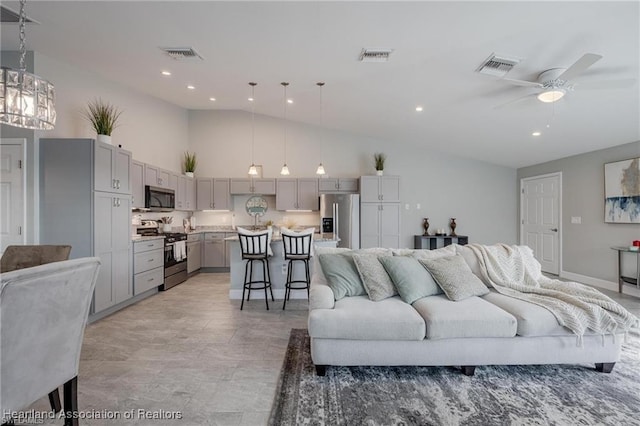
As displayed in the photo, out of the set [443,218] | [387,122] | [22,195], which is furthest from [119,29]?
[443,218]

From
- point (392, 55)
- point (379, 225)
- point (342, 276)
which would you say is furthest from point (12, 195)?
point (379, 225)

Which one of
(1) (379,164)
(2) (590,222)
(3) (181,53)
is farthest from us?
(1) (379,164)

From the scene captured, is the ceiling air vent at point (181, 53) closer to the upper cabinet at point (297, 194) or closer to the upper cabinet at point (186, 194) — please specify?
the upper cabinet at point (186, 194)

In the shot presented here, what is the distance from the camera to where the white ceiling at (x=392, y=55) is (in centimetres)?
266

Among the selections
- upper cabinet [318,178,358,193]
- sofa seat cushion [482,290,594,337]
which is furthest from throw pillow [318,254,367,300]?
upper cabinet [318,178,358,193]

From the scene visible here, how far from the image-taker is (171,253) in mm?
5121

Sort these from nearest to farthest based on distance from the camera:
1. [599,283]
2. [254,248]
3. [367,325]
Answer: [367,325] → [254,248] → [599,283]

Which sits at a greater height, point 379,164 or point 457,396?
point 379,164

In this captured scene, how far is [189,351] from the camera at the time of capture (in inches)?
108

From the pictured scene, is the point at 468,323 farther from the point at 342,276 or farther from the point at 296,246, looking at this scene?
the point at 296,246

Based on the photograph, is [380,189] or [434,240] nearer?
[380,189]

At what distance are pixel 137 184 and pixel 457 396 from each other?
494 cm

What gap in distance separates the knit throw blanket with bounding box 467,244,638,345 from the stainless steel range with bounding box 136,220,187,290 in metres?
4.53

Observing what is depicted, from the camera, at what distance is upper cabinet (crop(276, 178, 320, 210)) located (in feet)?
21.6
